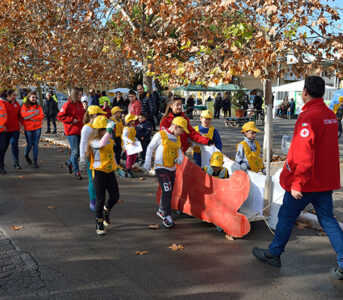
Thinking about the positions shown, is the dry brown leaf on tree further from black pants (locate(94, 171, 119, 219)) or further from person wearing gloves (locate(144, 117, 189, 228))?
person wearing gloves (locate(144, 117, 189, 228))

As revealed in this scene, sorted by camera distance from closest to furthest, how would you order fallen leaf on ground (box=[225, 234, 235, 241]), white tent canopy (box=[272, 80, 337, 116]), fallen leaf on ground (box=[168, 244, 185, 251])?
fallen leaf on ground (box=[168, 244, 185, 251]) → fallen leaf on ground (box=[225, 234, 235, 241]) → white tent canopy (box=[272, 80, 337, 116])

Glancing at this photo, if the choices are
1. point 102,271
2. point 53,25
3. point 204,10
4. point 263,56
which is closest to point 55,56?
point 53,25

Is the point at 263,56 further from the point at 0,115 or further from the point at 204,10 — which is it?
the point at 0,115

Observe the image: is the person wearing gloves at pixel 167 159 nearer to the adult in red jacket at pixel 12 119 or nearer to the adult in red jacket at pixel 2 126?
the adult in red jacket at pixel 2 126

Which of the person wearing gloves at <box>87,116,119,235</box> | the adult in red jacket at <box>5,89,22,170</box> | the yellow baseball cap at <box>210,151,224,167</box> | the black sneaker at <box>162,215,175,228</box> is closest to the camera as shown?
the person wearing gloves at <box>87,116,119,235</box>

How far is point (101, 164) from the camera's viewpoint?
5438 millimetres

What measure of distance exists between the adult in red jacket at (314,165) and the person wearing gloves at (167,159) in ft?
6.24

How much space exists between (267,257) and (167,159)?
198 centimetres

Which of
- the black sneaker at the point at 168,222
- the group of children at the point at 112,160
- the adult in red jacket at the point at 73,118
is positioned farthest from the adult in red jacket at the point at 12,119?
the black sneaker at the point at 168,222

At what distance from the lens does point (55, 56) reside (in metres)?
15.3

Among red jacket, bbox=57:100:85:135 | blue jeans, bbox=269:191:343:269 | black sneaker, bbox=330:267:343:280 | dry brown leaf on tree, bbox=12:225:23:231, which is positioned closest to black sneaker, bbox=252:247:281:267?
blue jeans, bbox=269:191:343:269

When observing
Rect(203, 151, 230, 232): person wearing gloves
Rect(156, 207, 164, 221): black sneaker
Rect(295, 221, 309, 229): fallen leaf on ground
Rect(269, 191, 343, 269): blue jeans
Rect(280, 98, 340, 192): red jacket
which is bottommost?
Rect(295, 221, 309, 229): fallen leaf on ground

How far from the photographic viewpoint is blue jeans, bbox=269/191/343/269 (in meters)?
4.06

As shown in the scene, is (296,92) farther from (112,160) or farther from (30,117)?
(112,160)
